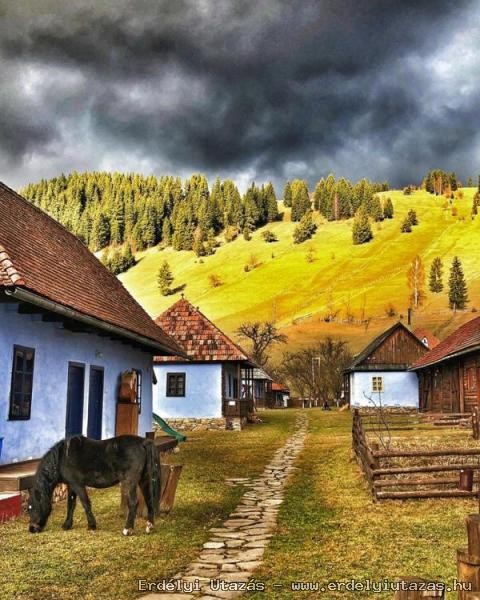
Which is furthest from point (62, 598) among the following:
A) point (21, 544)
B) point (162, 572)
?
point (21, 544)

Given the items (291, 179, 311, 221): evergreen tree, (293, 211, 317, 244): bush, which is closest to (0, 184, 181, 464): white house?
(293, 211, 317, 244): bush

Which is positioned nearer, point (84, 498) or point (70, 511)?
point (84, 498)

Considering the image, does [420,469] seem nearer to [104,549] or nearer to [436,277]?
[104,549]

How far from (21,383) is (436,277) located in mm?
97609

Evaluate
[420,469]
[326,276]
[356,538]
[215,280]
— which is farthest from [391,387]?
[215,280]

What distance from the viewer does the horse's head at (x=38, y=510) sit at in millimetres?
7629

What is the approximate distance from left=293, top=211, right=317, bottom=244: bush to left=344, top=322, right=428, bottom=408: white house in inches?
3603

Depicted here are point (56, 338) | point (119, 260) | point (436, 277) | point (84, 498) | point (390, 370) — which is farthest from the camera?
point (119, 260)

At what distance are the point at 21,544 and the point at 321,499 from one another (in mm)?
5340

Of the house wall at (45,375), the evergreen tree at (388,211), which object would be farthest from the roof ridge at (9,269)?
the evergreen tree at (388,211)

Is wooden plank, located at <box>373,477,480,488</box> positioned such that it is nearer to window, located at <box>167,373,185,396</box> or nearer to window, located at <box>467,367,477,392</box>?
window, located at <box>467,367,477,392</box>

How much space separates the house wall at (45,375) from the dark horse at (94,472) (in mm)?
2955

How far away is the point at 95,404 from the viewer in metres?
14.7

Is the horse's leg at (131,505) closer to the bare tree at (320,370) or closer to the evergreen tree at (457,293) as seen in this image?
the bare tree at (320,370)
